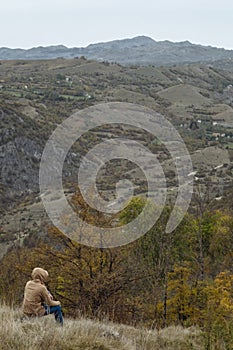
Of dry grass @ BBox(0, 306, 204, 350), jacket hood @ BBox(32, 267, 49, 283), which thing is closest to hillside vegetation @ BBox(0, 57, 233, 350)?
dry grass @ BBox(0, 306, 204, 350)

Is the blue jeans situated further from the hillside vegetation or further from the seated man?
the hillside vegetation

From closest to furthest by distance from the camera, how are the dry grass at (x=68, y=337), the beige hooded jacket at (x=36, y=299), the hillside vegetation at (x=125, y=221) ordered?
the dry grass at (x=68, y=337)
the beige hooded jacket at (x=36, y=299)
the hillside vegetation at (x=125, y=221)

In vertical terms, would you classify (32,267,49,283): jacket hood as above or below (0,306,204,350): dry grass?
above

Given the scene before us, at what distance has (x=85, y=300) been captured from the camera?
12.8 metres

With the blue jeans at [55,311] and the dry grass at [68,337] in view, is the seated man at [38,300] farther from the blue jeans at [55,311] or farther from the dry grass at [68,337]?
the dry grass at [68,337]

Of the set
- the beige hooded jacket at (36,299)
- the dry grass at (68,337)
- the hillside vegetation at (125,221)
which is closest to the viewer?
the dry grass at (68,337)

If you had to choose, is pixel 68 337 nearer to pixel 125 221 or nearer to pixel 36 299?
pixel 36 299

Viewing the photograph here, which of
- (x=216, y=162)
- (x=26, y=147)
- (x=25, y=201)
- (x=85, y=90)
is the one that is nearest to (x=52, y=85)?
(x=85, y=90)

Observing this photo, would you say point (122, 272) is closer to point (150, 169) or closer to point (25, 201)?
point (25, 201)

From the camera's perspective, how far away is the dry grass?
→ 5.55 meters

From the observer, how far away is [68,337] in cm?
590

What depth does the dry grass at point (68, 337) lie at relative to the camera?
5.55 m

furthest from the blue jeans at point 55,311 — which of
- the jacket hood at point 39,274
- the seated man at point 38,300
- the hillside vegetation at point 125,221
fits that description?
the jacket hood at point 39,274

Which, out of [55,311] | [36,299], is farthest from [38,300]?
[55,311]
